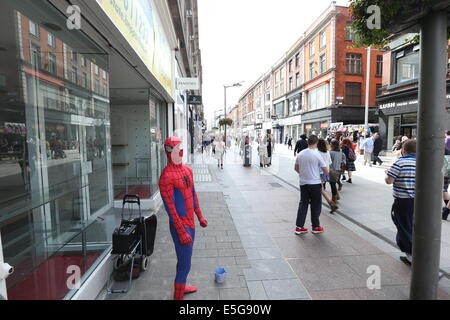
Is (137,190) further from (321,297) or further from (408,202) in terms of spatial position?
(408,202)

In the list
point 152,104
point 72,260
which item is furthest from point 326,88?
point 72,260

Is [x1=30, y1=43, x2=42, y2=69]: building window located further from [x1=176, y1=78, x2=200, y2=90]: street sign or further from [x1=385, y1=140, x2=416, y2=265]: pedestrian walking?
[x1=176, y1=78, x2=200, y2=90]: street sign

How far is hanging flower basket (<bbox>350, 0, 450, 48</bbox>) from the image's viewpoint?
2289mm

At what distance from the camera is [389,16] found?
247cm

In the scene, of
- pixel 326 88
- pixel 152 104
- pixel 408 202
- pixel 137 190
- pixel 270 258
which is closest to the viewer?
pixel 408 202

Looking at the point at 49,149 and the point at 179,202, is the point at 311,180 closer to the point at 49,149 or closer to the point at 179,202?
the point at 179,202

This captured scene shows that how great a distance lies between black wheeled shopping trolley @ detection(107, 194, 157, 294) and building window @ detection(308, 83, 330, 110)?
32869 mm

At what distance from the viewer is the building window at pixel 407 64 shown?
18867mm

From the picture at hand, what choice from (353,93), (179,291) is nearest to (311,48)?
(353,93)

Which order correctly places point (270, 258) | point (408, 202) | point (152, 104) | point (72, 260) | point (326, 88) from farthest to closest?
1. point (326, 88)
2. point (152, 104)
3. point (270, 258)
4. point (408, 202)
5. point (72, 260)

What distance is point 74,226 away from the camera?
4.09 metres

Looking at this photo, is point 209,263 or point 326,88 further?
point 326,88

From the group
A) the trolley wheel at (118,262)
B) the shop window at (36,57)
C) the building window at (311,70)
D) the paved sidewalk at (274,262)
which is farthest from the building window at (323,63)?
the trolley wheel at (118,262)

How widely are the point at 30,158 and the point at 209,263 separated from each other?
9.09 ft
